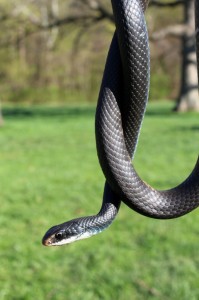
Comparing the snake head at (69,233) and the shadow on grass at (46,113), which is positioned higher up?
the snake head at (69,233)

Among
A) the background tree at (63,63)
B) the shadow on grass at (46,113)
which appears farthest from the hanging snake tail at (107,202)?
the background tree at (63,63)

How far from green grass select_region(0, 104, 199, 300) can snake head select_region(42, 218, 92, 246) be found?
217 centimetres

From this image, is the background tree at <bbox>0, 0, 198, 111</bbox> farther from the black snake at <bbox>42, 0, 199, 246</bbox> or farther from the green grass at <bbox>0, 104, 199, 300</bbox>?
the black snake at <bbox>42, 0, 199, 246</bbox>

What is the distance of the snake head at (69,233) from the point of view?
44.6 inches

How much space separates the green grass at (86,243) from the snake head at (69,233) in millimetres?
2170

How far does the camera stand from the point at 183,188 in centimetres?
109

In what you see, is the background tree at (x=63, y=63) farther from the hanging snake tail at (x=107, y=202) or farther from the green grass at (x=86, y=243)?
the hanging snake tail at (x=107, y=202)

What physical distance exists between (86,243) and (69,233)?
3.14 meters

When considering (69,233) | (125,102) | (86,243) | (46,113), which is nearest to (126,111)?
(125,102)

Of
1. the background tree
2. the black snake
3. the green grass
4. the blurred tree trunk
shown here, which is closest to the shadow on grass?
the blurred tree trunk

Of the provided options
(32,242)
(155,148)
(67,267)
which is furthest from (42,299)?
(155,148)

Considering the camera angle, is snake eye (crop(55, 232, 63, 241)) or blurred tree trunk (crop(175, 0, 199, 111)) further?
blurred tree trunk (crop(175, 0, 199, 111))

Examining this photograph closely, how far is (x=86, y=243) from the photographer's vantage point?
14.0ft

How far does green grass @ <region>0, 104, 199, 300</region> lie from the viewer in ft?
11.2
